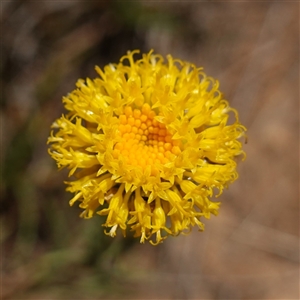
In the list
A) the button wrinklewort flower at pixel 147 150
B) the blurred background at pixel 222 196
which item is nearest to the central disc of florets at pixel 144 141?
the button wrinklewort flower at pixel 147 150

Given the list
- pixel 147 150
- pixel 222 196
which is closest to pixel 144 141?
pixel 147 150

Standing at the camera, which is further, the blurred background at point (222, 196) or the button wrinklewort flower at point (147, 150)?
the blurred background at point (222, 196)

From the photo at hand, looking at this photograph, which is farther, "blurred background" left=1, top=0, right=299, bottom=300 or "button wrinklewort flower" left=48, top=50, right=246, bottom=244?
"blurred background" left=1, top=0, right=299, bottom=300

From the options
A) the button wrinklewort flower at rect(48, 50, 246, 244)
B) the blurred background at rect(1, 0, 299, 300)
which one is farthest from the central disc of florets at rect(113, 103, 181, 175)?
the blurred background at rect(1, 0, 299, 300)

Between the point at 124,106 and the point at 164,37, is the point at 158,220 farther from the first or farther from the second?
the point at 164,37

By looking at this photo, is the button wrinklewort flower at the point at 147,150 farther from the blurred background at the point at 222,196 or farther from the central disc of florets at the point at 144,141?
the blurred background at the point at 222,196

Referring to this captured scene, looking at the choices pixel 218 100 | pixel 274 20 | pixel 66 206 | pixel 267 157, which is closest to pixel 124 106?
pixel 218 100

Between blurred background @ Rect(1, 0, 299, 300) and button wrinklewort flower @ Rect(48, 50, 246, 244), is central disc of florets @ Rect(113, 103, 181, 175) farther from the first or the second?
blurred background @ Rect(1, 0, 299, 300)
